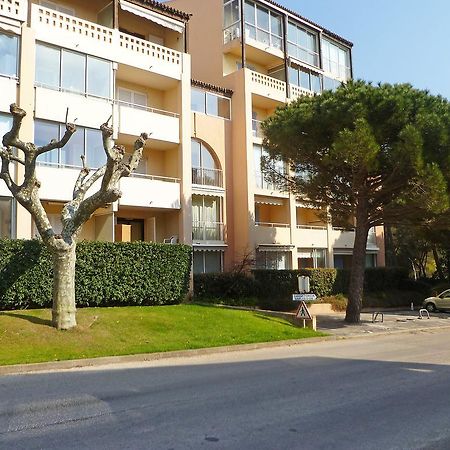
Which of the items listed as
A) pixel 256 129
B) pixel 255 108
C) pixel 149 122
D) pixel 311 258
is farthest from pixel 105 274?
pixel 311 258

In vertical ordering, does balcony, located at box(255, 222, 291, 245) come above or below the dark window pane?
below

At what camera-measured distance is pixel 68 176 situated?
67.1ft

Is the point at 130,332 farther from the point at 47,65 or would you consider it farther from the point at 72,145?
the point at 47,65

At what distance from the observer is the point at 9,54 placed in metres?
19.7

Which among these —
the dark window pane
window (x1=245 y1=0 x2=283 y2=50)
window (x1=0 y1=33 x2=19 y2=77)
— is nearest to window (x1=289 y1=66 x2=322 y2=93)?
window (x1=245 y1=0 x2=283 y2=50)

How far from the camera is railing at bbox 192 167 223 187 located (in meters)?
27.2

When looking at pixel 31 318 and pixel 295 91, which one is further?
pixel 295 91

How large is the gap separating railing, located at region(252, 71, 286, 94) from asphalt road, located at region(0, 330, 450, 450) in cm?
2138

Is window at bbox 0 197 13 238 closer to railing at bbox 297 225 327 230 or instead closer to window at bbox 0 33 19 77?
window at bbox 0 33 19 77

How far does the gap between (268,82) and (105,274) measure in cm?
1722

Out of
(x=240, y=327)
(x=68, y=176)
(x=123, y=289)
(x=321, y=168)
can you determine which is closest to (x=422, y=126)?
(x=321, y=168)

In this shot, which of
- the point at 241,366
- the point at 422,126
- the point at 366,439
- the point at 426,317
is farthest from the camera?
the point at 426,317

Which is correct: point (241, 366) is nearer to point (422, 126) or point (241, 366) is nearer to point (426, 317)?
point (422, 126)

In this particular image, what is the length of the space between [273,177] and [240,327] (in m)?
8.53
